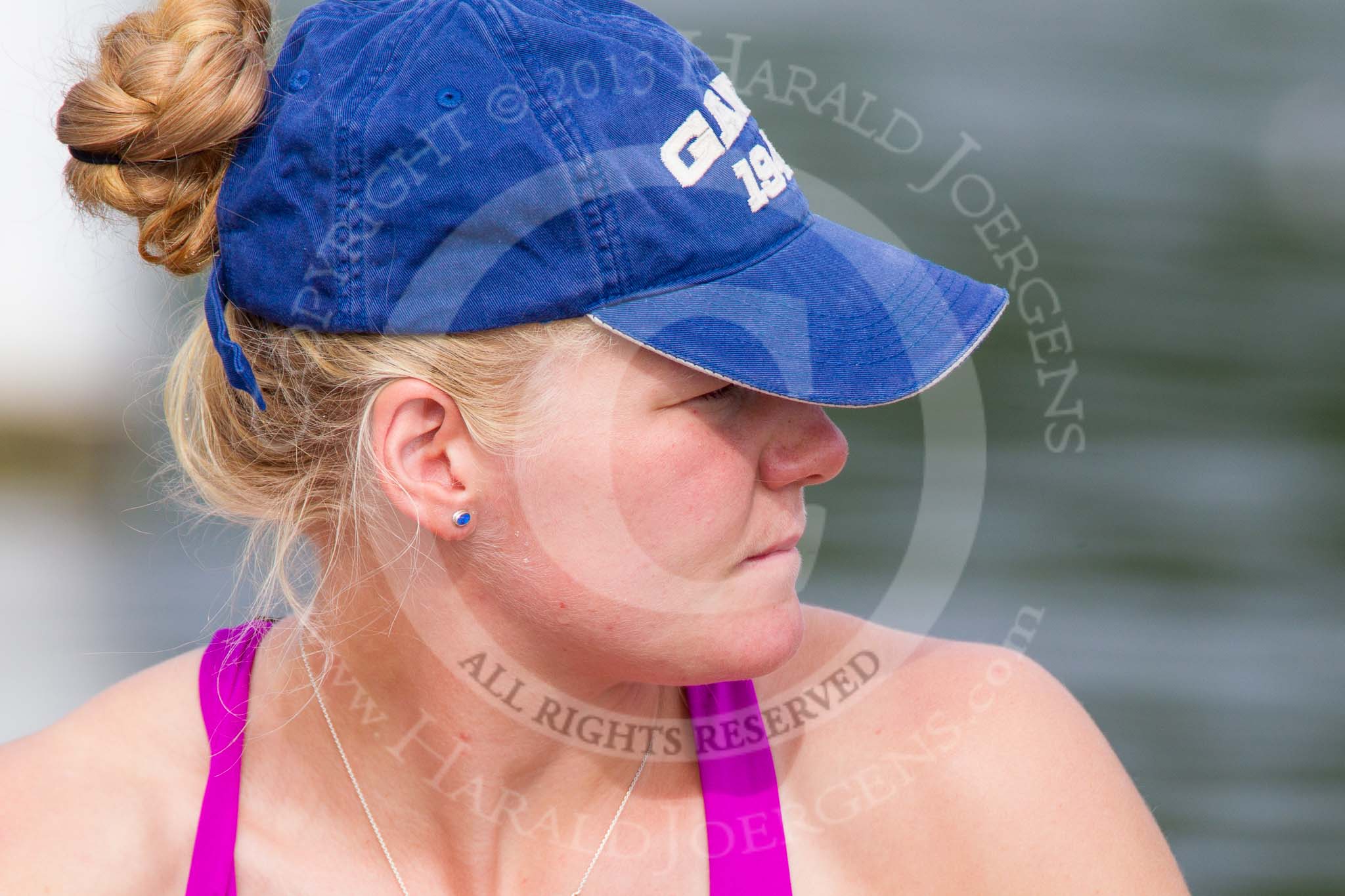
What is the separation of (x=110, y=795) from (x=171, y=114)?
2.17 feet

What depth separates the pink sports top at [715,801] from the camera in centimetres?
115

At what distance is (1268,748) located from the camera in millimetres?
2582

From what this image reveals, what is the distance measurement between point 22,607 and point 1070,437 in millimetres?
2484

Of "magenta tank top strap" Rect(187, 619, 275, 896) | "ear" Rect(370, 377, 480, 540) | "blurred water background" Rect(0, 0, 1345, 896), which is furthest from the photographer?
"blurred water background" Rect(0, 0, 1345, 896)

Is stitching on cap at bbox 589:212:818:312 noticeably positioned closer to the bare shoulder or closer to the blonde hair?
the blonde hair

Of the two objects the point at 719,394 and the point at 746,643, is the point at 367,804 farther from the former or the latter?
the point at 719,394

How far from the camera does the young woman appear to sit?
3.17 ft

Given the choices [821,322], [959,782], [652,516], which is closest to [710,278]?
[821,322]

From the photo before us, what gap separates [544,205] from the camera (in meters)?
0.94

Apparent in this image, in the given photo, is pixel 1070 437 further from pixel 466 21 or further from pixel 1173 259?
pixel 466 21

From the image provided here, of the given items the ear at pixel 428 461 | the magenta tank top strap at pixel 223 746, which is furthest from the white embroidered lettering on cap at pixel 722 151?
the magenta tank top strap at pixel 223 746

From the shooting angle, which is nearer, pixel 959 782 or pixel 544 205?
pixel 544 205

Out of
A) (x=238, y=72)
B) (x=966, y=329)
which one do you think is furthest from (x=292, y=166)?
(x=966, y=329)

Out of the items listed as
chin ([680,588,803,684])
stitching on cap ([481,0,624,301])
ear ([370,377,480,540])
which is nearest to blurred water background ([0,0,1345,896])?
chin ([680,588,803,684])
